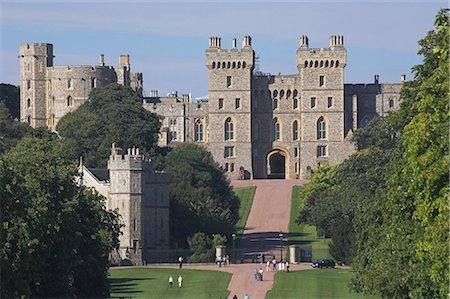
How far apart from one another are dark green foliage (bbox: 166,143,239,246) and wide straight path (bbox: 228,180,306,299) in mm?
1843

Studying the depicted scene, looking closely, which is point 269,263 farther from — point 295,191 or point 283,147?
point 283,147

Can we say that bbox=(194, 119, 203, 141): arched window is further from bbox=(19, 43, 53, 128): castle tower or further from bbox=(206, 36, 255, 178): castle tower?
bbox=(19, 43, 53, 128): castle tower

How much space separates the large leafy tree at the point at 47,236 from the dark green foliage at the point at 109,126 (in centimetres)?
4169

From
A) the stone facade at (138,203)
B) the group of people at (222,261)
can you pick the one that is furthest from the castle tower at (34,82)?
the group of people at (222,261)

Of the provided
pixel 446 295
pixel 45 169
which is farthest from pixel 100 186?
pixel 446 295

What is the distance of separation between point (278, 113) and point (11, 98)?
3125 cm

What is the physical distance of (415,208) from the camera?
153 feet

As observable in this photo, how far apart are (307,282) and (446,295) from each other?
125 ft

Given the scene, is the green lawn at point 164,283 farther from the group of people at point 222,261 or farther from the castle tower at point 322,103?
the castle tower at point 322,103

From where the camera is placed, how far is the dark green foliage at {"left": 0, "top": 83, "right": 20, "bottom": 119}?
507 ft

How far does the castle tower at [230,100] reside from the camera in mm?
133375

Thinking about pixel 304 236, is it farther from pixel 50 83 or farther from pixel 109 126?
pixel 50 83

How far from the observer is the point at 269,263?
276 ft

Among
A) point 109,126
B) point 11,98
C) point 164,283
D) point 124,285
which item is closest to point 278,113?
point 109,126
